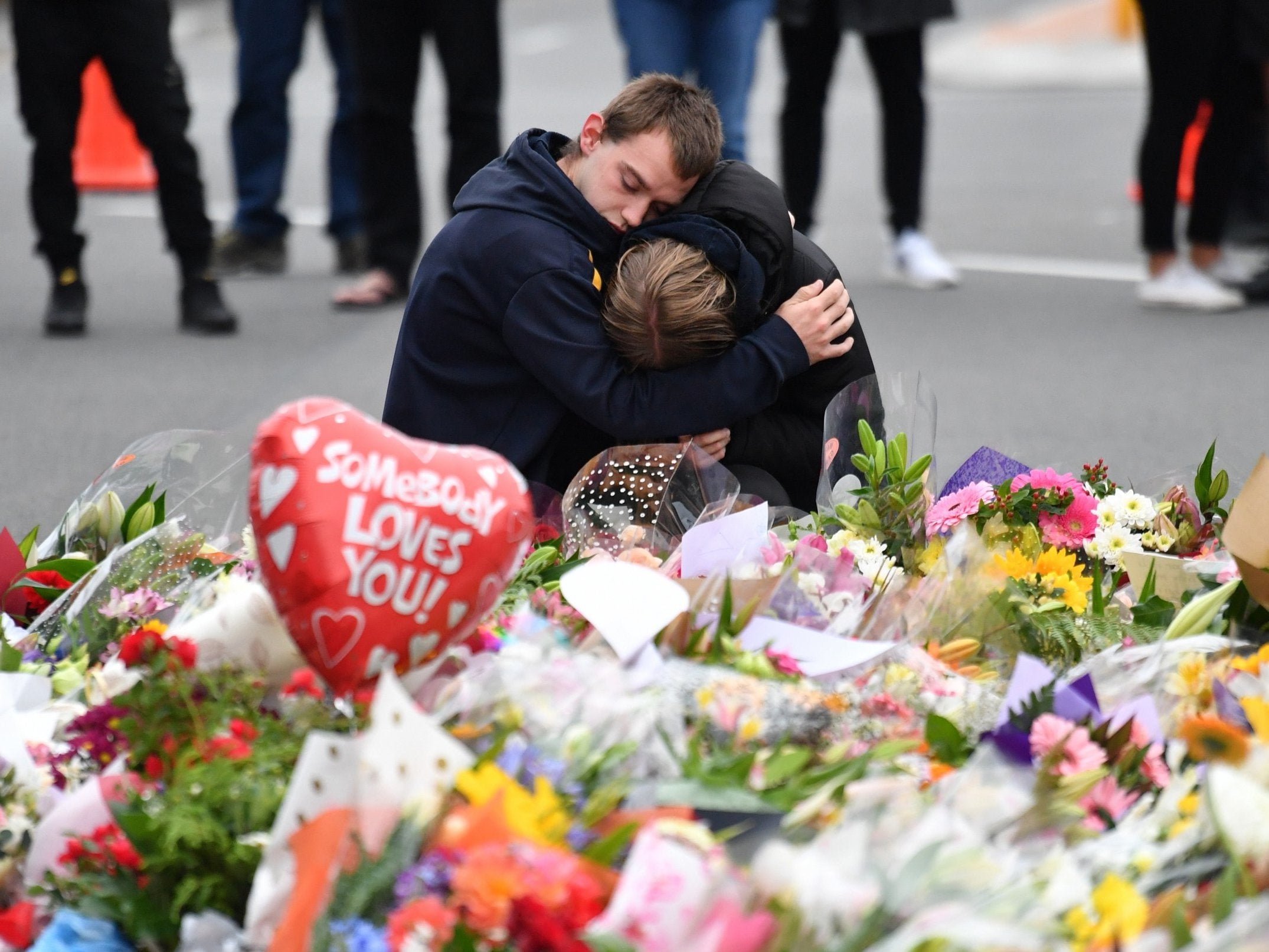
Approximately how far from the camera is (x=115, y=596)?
1.97 metres

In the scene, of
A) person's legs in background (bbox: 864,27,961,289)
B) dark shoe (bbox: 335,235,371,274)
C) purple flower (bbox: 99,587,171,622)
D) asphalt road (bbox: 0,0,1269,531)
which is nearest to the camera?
purple flower (bbox: 99,587,171,622)

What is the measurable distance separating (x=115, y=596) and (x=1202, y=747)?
1231 millimetres

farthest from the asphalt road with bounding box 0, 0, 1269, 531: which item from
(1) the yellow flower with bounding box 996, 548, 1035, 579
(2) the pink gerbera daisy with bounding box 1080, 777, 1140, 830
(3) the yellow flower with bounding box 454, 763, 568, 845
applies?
(3) the yellow flower with bounding box 454, 763, 568, 845

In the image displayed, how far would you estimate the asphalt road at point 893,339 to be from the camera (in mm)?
4273

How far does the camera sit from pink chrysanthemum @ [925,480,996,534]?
2.31m

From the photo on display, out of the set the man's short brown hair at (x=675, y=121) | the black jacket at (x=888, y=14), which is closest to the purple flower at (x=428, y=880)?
the man's short brown hair at (x=675, y=121)

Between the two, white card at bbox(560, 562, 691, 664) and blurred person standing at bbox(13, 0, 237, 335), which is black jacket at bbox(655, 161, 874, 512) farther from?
blurred person standing at bbox(13, 0, 237, 335)

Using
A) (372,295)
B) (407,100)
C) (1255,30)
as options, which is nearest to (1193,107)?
(1255,30)

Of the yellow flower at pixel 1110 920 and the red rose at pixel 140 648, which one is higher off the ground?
the red rose at pixel 140 648

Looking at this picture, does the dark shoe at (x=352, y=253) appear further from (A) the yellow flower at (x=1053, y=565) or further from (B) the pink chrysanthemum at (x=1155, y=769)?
(B) the pink chrysanthemum at (x=1155, y=769)

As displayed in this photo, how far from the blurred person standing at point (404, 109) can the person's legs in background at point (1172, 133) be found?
2.06 metres

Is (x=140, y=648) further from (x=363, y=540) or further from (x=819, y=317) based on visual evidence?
(x=819, y=317)

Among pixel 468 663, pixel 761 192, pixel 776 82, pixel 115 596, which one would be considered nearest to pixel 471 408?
pixel 761 192

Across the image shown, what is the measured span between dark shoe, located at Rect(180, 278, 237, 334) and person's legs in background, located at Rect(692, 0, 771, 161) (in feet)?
5.44
